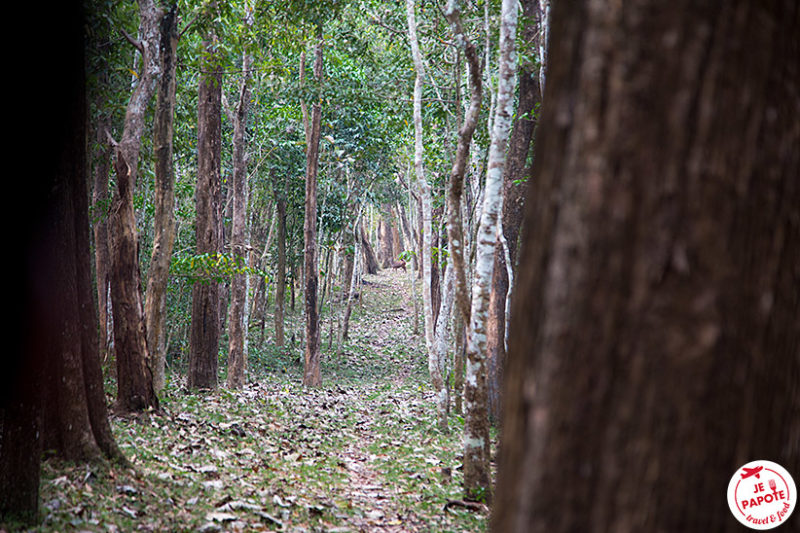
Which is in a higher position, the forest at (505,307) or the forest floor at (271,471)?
the forest at (505,307)

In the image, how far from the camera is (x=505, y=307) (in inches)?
403

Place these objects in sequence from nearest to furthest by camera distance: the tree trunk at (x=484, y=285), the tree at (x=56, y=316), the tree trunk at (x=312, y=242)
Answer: the tree at (x=56, y=316), the tree trunk at (x=484, y=285), the tree trunk at (x=312, y=242)

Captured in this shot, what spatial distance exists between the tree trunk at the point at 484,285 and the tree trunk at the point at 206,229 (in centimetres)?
677

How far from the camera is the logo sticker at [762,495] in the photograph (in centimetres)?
124

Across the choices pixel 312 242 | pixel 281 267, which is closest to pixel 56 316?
pixel 312 242

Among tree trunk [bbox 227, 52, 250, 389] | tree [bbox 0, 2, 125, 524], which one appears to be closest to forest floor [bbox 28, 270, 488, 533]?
tree [bbox 0, 2, 125, 524]

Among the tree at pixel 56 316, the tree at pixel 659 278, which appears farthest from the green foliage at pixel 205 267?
the tree at pixel 659 278

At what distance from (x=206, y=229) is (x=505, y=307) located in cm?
571

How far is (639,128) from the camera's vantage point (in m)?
1.20

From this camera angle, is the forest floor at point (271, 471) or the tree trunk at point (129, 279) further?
the tree trunk at point (129, 279)

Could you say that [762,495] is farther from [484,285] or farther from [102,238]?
[102,238]

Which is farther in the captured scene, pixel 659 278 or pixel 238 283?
pixel 238 283

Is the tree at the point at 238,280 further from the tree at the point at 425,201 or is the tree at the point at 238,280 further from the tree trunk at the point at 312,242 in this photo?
the tree at the point at 425,201

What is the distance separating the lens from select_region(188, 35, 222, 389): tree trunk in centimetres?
1159
